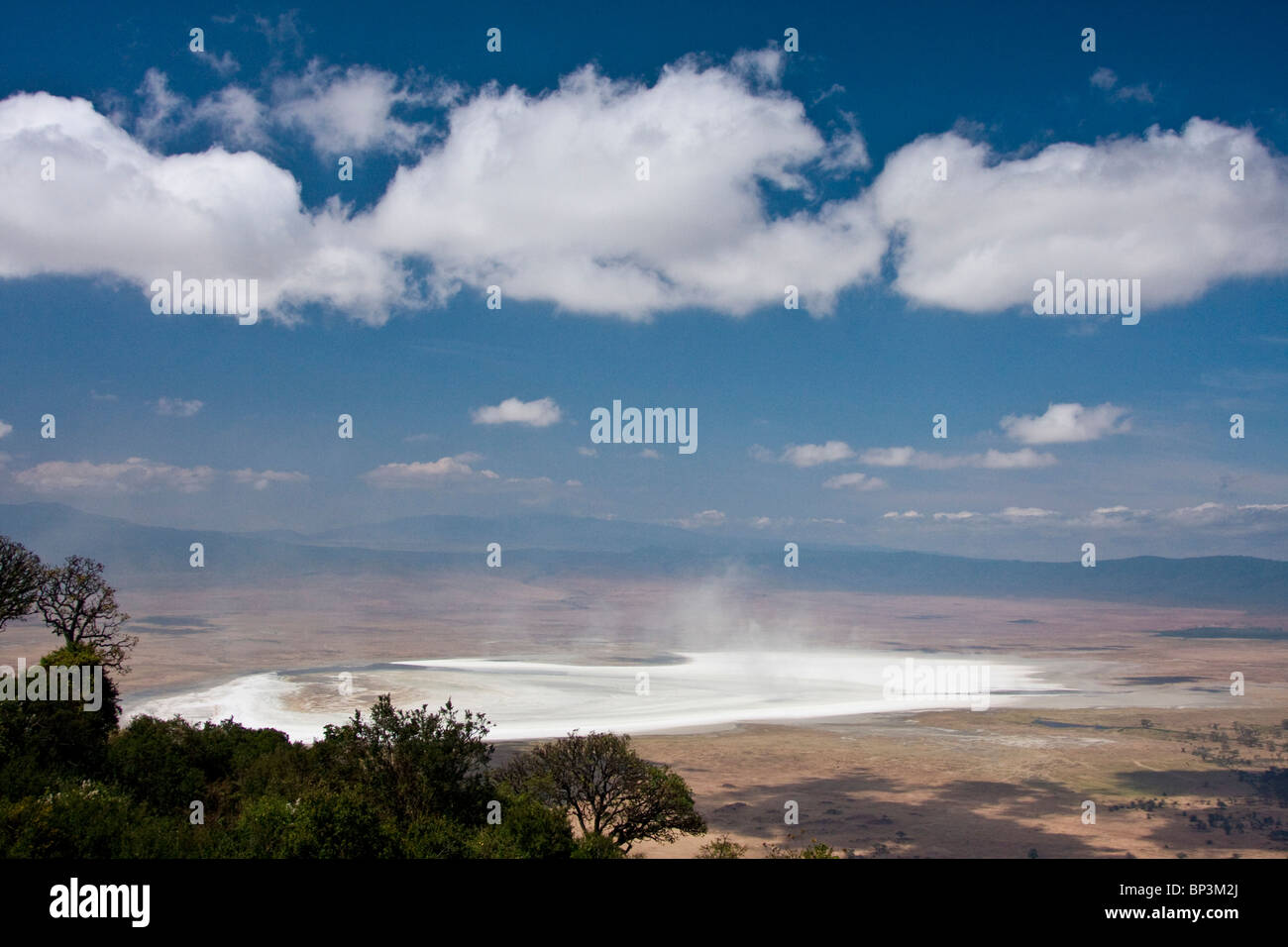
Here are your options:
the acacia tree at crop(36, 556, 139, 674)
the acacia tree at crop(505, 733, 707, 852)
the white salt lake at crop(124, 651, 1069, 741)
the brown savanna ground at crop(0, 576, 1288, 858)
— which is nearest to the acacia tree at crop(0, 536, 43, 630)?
the acacia tree at crop(36, 556, 139, 674)

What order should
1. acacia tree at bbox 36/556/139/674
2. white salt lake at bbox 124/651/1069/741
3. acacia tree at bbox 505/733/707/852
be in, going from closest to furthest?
acacia tree at bbox 505/733/707/852, acacia tree at bbox 36/556/139/674, white salt lake at bbox 124/651/1069/741

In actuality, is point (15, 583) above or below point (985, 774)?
above

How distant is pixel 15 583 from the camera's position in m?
49.4

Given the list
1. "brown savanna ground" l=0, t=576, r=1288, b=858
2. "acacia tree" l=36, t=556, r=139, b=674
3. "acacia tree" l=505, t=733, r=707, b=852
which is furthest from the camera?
"brown savanna ground" l=0, t=576, r=1288, b=858

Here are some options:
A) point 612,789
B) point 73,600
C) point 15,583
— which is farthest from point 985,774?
point 15,583

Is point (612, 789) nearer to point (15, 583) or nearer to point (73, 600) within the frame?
point (15, 583)

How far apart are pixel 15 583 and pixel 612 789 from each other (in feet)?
121

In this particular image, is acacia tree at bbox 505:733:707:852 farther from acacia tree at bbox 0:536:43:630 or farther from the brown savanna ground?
acacia tree at bbox 0:536:43:630

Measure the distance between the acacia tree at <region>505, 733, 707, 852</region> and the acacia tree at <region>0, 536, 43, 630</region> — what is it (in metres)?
30.9

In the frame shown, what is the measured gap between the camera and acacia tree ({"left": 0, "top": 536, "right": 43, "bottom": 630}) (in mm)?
48688

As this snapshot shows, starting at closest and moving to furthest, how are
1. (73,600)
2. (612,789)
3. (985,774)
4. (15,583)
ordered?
(612,789), (15,583), (73,600), (985,774)
